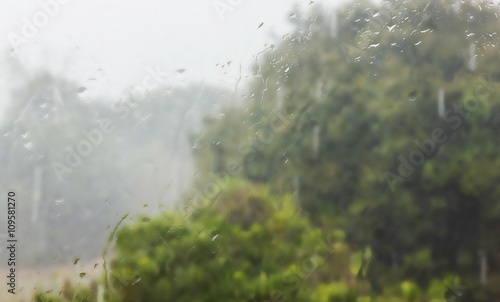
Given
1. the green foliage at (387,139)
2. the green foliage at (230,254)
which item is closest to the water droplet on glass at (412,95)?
the green foliage at (387,139)

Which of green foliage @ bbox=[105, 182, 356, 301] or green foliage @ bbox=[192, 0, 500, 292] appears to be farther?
green foliage @ bbox=[192, 0, 500, 292]

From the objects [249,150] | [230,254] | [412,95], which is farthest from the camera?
[412,95]

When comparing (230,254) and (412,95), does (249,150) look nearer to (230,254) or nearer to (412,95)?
(230,254)

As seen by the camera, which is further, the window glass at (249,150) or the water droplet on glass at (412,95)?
the water droplet on glass at (412,95)

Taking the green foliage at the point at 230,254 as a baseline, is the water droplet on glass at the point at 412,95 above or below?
below

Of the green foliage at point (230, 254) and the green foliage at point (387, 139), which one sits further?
the green foliage at point (387, 139)

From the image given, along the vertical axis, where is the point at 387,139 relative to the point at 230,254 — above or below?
below

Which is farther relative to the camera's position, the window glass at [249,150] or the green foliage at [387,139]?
the green foliage at [387,139]

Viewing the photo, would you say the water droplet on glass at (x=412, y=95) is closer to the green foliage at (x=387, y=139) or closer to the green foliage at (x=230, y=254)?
the green foliage at (x=387, y=139)

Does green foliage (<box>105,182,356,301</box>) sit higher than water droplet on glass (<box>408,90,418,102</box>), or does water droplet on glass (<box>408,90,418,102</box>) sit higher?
green foliage (<box>105,182,356,301</box>)

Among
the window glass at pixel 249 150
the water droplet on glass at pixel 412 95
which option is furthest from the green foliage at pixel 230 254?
the water droplet on glass at pixel 412 95

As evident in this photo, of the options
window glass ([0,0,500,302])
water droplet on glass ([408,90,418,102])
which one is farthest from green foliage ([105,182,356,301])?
water droplet on glass ([408,90,418,102])

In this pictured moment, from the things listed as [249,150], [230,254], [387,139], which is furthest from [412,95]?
[230,254]

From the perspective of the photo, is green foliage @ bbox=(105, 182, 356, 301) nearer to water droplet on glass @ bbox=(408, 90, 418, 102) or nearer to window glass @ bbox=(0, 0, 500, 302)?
window glass @ bbox=(0, 0, 500, 302)
